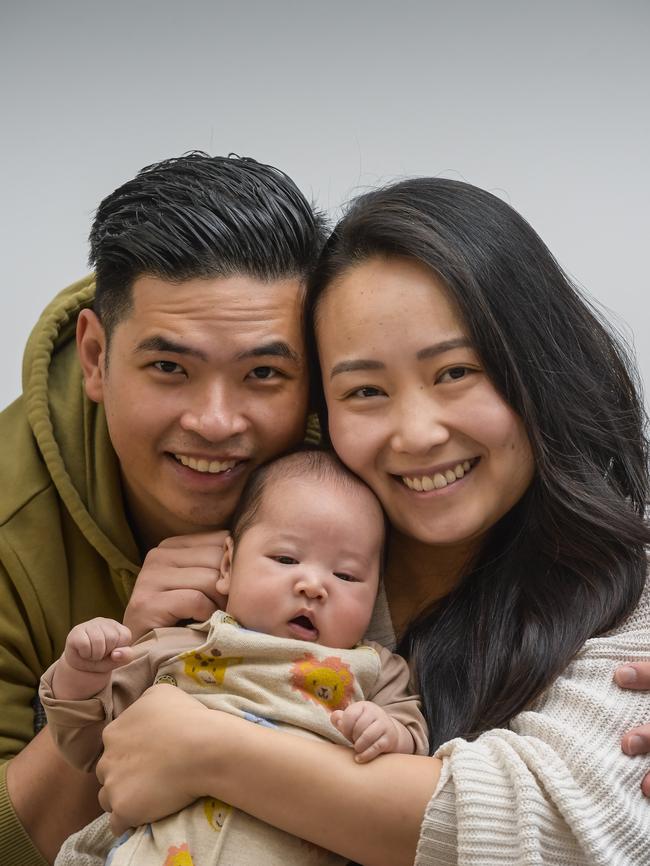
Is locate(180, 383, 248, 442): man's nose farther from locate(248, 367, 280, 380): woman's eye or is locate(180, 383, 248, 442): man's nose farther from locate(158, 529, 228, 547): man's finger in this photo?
locate(158, 529, 228, 547): man's finger

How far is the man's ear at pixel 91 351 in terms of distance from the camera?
195cm

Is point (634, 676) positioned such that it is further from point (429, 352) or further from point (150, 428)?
point (150, 428)

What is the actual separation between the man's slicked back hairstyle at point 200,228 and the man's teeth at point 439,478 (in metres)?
0.39

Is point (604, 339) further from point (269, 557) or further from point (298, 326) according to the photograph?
point (269, 557)

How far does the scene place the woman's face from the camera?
1635mm

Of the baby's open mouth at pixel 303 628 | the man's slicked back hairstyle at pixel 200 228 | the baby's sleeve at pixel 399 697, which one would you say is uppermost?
the man's slicked back hairstyle at pixel 200 228

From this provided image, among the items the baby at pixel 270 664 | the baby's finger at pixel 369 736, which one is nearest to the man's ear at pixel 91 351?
the baby at pixel 270 664

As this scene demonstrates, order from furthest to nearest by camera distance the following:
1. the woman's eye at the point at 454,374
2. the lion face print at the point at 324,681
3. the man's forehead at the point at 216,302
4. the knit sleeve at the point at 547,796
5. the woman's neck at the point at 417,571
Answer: the woman's neck at the point at 417,571
the man's forehead at the point at 216,302
the woman's eye at the point at 454,374
the lion face print at the point at 324,681
the knit sleeve at the point at 547,796

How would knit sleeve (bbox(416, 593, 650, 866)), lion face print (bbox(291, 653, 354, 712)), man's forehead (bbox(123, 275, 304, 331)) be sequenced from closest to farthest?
1. knit sleeve (bbox(416, 593, 650, 866))
2. lion face print (bbox(291, 653, 354, 712))
3. man's forehead (bbox(123, 275, 304, 331))

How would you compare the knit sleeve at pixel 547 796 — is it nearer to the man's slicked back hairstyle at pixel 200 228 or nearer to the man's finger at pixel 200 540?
the man's finger at pixel 200 540

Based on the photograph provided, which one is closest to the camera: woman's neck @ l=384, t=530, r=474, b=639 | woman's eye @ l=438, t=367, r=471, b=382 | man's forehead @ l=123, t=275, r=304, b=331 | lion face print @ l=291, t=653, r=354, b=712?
lion face print @ l=291, t=653, r=354, b=712

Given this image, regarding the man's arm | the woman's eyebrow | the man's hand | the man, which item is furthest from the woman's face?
the man's arm

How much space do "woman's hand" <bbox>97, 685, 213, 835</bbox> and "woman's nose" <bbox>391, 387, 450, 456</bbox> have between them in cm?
45

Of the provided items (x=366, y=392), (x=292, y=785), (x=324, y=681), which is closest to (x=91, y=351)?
(x=366, y=392)
